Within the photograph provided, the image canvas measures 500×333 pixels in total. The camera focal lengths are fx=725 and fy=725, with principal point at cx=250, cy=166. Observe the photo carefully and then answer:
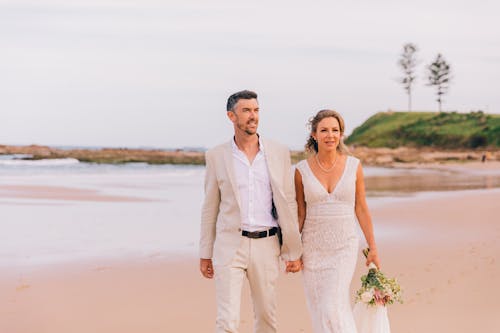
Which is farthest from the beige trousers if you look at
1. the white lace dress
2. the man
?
the white lace dress

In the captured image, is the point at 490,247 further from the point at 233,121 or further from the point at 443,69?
the point at 443,69

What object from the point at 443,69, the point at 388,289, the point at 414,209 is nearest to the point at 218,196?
the point at 388,289

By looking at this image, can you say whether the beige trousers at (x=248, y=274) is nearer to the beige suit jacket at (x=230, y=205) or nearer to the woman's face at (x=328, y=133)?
the beige suit jacket at (x=230, y=205)

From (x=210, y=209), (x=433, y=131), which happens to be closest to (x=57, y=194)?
(x=210, y=209)

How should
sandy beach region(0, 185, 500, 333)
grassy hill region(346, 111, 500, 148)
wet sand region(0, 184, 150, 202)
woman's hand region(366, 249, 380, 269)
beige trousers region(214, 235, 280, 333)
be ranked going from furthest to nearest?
grassy hill region(346, 111, 500, 148), wet sand region(0, 184, 150, 202), sandy beach region(0, 185, 500, 333), woman's hand region(366, 249, 380, 269), beige trousers region(214, 235, 280, 333)

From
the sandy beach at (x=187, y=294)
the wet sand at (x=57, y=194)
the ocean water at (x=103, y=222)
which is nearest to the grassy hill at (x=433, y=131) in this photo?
the ocean water at (x=103, y=222)

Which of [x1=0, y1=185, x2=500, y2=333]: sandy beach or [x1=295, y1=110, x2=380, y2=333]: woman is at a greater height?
[x1=295, y1=110, x2=380, y2=333]: woman

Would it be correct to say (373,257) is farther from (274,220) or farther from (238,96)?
(238,96)

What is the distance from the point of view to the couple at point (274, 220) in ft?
15.9

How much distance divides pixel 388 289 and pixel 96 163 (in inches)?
1886

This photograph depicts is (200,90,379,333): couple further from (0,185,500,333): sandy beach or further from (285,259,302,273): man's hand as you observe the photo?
(0,185,500,333): sandy beach

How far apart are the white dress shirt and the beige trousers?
11cm

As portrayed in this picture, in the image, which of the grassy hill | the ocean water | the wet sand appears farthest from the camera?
the grassy hill

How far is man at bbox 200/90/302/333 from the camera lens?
15.8 ft
